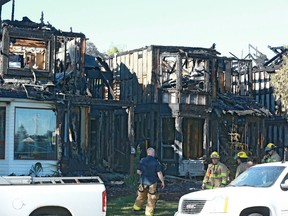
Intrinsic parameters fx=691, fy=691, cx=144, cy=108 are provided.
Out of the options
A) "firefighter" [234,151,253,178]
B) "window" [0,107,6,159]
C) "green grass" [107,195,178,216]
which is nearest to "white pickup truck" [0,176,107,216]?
"green grass" [107,195,178,216]

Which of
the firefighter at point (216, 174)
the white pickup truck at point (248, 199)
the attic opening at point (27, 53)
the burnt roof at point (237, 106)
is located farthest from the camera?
the burnt roof at point (237, 106)

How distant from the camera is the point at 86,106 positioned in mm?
26000

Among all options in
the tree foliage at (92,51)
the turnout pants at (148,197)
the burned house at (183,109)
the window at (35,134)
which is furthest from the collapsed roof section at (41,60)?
the tree foliage at (92,51)

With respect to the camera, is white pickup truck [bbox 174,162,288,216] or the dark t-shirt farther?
the dark t-shirt

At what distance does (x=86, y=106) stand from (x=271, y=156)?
389 inches

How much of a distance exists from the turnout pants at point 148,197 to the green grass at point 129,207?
0.27 m

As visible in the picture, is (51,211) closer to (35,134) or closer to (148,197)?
(148,197)

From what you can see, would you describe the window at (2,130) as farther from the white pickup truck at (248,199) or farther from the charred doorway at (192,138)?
the white pickup truck at (248,199)

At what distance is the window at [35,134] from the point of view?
2388 centimetres

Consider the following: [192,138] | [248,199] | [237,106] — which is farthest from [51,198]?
[237,106]

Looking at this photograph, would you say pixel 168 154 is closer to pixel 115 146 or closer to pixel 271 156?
pixel 115 146

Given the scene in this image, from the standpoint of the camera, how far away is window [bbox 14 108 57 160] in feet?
78.3

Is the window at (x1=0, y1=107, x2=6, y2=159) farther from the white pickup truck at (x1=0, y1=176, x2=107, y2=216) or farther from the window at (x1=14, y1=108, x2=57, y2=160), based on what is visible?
the white pickup truck at (x1=0, y1=176, x2=107, y2=216)

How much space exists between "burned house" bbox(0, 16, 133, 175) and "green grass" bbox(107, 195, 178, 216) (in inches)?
178
